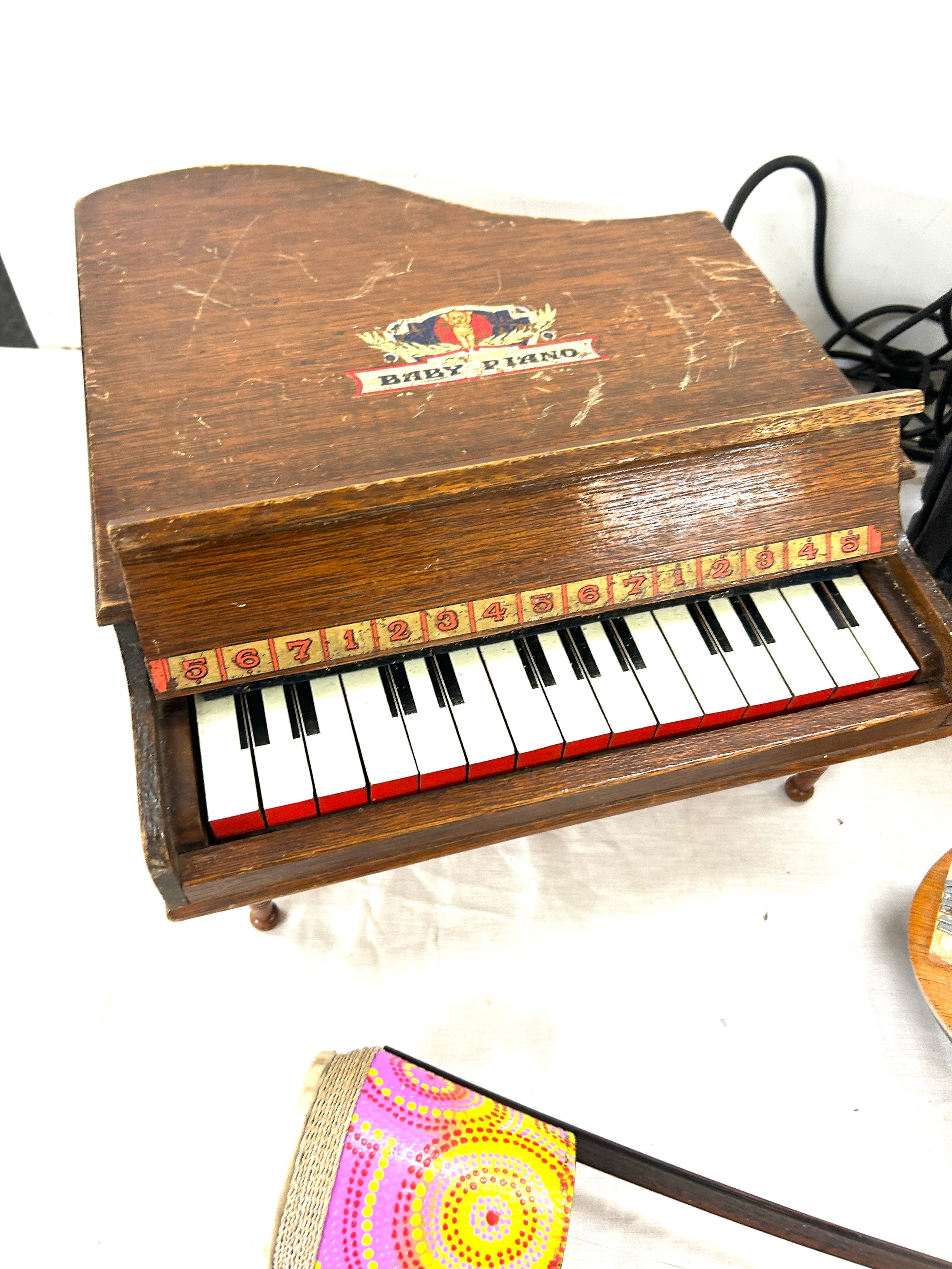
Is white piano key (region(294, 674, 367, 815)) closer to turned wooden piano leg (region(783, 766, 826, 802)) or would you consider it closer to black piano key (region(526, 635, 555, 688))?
black piano key (region(526, 635, 555, 688))

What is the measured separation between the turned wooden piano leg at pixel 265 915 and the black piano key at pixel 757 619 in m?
0.77

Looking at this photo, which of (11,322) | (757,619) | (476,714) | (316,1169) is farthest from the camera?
(11,322)

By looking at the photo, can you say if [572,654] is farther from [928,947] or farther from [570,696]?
[928,947]

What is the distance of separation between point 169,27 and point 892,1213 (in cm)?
204

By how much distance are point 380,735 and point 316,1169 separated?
43cm

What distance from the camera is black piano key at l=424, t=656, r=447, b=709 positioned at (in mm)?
1096

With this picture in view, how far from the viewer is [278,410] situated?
1124 mm

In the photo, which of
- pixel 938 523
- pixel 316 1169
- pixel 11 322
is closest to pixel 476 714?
pixel 316 1169

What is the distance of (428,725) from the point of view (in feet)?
3.54

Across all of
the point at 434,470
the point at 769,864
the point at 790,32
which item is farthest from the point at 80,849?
the point at 790,32

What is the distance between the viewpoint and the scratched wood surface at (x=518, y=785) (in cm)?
101

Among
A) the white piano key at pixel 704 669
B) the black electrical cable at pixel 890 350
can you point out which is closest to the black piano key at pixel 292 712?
the white piano key at pixel 704 669

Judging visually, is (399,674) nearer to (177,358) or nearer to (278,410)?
(278,410)

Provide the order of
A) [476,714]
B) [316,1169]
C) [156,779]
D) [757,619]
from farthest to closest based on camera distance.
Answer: [757,619] → [476,714] → [156,779] → [316,1169]
